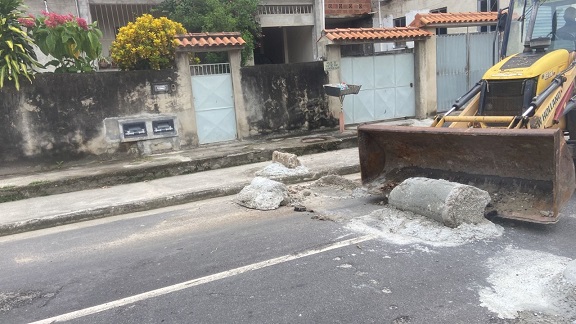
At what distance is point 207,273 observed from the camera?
437 cm

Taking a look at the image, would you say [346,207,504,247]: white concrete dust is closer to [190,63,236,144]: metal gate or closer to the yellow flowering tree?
[190,63,236,144]: metal gate

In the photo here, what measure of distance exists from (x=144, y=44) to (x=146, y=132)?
1959mm

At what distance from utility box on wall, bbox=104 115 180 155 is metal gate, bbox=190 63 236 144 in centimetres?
69

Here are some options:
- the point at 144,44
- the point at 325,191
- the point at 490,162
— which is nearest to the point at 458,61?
the point at 325,191

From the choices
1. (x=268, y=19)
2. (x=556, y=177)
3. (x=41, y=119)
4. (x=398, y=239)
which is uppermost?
(x=268, y=19)

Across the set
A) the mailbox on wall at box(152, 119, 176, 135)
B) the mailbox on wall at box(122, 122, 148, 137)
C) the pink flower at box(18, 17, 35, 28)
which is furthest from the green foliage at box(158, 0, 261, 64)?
the pink flower at box(18, 17, 35, 28)

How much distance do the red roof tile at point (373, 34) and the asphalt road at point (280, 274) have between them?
266 inches

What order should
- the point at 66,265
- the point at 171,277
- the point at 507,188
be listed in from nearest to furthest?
the point at 171,277 → the point at 66,265 → the point at 507,188

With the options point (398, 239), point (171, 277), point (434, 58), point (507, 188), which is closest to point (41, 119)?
point (171, 277)

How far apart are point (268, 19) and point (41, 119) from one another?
360 inches

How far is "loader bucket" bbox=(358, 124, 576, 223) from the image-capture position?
15.7 ft

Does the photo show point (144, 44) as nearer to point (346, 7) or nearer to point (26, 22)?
point (26, 22)

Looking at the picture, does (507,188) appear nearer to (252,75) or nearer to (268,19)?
(252,75)

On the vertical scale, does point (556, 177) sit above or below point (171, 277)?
above
